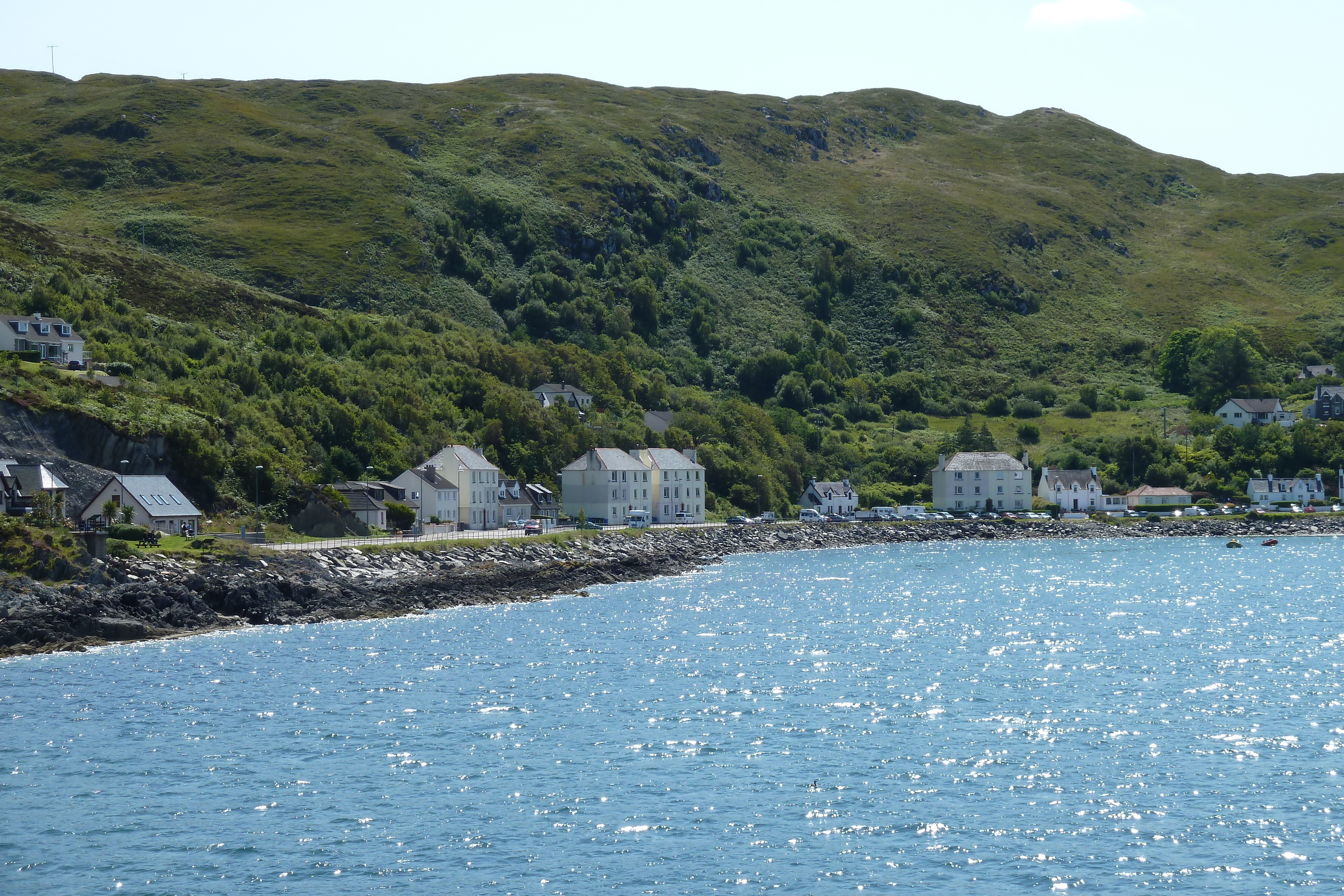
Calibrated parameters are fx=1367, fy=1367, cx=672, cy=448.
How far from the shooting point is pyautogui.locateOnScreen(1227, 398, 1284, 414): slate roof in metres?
170

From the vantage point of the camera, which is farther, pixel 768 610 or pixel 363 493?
pixel 363 493

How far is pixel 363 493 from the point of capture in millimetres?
89375

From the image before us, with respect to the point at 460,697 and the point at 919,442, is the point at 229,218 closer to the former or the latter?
the point at 919,442

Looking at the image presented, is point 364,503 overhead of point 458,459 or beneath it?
beneath

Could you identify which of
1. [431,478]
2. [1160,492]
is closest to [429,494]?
[431,478]

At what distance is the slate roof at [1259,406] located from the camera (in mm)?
170125

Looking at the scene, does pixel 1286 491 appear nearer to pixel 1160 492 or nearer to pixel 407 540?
pixel 1160 492

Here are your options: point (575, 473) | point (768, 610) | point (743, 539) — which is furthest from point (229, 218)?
point (768, 610)

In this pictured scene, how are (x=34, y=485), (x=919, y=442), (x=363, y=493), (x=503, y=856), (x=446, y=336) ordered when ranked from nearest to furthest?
(x=503, y=856)
(x=34, y=485)
(x=363, y=493)
(x=446, y=336)
(x=919, y=442)

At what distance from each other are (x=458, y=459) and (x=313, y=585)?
36.4 m

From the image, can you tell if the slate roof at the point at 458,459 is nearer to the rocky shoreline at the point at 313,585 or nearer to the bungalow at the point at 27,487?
the rocky shoreline at the point at 313,585

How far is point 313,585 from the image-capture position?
66.0 metres

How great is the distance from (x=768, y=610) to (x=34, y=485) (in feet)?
125

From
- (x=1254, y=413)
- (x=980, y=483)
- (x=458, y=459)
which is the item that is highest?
(x=1254, y=413)
